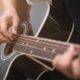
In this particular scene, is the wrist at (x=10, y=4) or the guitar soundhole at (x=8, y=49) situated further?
the wrist at (x=10, y=4)

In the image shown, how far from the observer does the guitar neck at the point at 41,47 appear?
0.83m

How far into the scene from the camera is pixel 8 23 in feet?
4.07

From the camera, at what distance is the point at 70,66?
2.24 feet

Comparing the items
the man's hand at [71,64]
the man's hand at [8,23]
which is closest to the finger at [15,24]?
the man's hand at [8,23]

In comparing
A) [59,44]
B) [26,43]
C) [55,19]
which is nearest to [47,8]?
[55,19]

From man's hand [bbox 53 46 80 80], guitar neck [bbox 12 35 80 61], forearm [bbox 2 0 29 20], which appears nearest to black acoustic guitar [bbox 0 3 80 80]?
guitar neck [bbox 12 35 80 61]

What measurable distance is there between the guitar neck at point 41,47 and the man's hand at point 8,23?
72mm

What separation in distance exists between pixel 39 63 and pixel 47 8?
26 centimetres

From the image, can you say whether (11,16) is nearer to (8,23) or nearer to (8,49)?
(8,23)

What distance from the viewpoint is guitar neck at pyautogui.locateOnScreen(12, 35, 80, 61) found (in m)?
0.83

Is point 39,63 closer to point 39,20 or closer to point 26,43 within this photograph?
point 26,43

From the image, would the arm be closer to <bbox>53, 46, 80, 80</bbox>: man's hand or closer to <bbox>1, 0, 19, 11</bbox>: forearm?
<bbox>1, 0, 19, 11</bbox>: forearm

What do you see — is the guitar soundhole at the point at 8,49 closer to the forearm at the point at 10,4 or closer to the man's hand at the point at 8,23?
the man's hand at the point at 8,23

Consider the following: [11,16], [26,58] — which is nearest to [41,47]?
[26,58]
